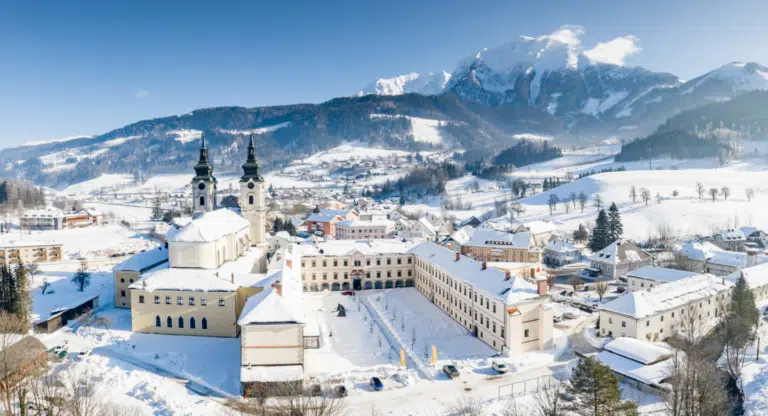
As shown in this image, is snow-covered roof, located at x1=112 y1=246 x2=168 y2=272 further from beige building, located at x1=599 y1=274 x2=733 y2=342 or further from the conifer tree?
the conifer tree

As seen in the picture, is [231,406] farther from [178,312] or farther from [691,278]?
[691,278]

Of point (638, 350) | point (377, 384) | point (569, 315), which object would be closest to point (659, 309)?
point (569, 315)

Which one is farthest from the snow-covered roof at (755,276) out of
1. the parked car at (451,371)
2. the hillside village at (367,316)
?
the parked car at (451,371)

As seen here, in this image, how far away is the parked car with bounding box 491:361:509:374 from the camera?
30.8 meters

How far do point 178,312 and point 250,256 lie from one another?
43.8 feet

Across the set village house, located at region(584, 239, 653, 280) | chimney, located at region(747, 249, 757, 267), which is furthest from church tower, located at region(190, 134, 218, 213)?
chimney, located at region(747, 249, 757, 267)

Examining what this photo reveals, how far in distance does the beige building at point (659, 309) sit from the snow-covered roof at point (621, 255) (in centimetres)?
1734

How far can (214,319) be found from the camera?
123 feet

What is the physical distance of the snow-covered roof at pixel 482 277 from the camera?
34156 mm

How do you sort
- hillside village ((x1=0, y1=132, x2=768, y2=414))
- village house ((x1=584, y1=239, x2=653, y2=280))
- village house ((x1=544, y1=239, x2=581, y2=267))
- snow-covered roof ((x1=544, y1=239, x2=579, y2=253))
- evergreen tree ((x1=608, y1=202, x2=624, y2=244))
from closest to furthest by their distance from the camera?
1. hillside village ((x1=0, y1=132, x2=768, y2=414))
2. village house ((x1=584, y1=239, x2=653, y2=280))
3. village house ((x1=544, y1=239, x2=581, y2=267))
4. snow-covered roof ((x1=544, y1=239, x2=579, y2=253))
5. evergreen tree ((x1=608, y1=202, x2=624, y2=244))

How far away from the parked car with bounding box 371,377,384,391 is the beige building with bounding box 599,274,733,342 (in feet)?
62.8

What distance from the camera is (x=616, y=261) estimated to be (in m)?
59.3

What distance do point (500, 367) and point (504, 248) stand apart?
37.3 meters

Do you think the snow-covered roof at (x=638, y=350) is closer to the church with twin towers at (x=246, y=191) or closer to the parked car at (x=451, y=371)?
the parked car at (x=451, y=371)
